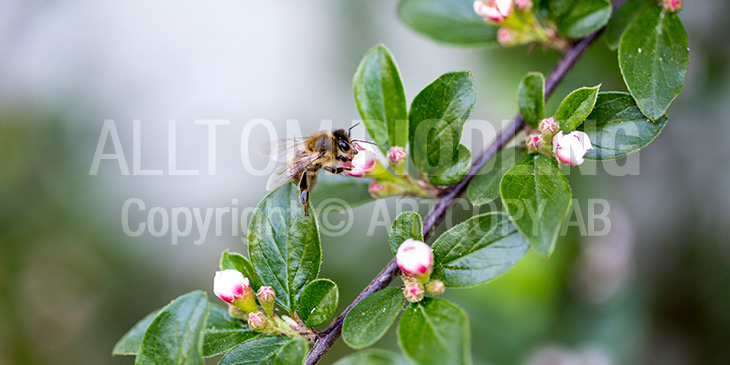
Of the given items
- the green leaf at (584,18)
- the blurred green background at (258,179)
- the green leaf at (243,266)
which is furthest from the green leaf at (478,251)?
the blurred green background at (258,179)

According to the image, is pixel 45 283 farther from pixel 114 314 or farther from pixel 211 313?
pixel 211 313

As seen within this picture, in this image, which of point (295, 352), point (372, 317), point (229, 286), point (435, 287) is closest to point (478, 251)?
point (435, 287)

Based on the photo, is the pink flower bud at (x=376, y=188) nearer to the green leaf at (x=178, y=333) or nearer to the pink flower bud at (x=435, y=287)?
the pink flower bud at (x=435, y=287)

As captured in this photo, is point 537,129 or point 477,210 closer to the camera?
point 537,129

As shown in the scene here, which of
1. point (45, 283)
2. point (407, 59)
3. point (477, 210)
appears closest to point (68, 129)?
point (45, 283)

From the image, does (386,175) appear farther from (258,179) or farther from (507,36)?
(258,179)

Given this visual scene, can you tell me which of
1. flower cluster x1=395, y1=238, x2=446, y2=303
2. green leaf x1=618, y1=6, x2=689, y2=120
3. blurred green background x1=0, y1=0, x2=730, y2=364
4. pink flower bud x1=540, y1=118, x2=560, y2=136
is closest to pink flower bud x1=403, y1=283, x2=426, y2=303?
flower cluster x1=395, y1=238, x2=446, y2=303

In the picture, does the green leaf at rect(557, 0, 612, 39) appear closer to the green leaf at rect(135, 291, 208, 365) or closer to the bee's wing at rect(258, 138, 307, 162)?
the bee's wing at rect(258, 138, 307, 162)
